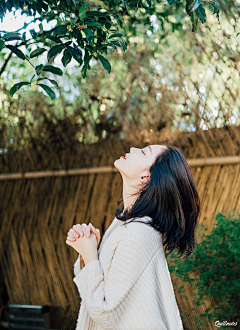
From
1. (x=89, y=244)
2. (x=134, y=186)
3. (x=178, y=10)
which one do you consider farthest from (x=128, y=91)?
(x=89, y=244)

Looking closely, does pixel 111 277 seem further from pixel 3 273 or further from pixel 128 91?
pixel 3 273

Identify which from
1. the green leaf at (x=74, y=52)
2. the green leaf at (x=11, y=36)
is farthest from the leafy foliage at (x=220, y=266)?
the green leaf at (x=11, y=36)

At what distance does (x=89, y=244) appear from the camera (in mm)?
1291

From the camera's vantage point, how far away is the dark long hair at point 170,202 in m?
1.34

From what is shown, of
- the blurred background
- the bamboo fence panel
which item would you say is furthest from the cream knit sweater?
the bamboo fence panel

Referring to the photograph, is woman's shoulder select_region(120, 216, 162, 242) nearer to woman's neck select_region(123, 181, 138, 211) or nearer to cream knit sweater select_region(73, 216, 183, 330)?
cream knit sweater select_region(73, 216, 183, 330)

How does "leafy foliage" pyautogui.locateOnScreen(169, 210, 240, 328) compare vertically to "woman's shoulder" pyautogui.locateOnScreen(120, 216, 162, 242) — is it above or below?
below

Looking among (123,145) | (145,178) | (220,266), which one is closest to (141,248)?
(145,178)

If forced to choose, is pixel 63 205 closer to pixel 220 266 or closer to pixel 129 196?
pixel 220 266

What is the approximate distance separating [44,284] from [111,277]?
2.31 meters

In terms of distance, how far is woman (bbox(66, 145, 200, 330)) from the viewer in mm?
Answer: 1188

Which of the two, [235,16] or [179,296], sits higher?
[235,16]

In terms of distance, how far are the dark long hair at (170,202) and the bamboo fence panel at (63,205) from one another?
133 centimetres

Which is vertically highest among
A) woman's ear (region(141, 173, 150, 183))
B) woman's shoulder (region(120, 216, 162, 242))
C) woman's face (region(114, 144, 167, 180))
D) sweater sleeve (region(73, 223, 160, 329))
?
woman's face (region(114, 144, 167, 180))
